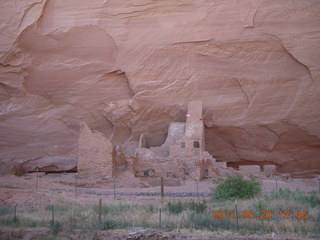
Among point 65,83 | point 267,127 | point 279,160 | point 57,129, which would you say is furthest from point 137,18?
point 279,160

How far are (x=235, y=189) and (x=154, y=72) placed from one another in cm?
859

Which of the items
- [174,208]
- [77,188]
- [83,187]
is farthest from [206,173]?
[174,208]

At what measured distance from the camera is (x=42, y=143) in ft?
72.4

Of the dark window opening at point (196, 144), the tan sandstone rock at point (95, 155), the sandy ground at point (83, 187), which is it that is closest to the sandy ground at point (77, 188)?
the sandy ground at point (83, 187)

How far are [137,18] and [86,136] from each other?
5.59 m

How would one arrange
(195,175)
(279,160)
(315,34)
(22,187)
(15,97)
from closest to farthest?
(22,187)
(195,175)
(315,34)
(15,97)
(279,160)

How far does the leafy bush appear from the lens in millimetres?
14053

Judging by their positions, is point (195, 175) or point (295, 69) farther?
point (295, 69)

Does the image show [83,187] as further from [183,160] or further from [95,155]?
[183,160]

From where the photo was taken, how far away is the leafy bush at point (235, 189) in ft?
46.1

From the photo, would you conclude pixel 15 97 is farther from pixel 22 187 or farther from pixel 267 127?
pixel 267 127

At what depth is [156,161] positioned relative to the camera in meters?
19.2
